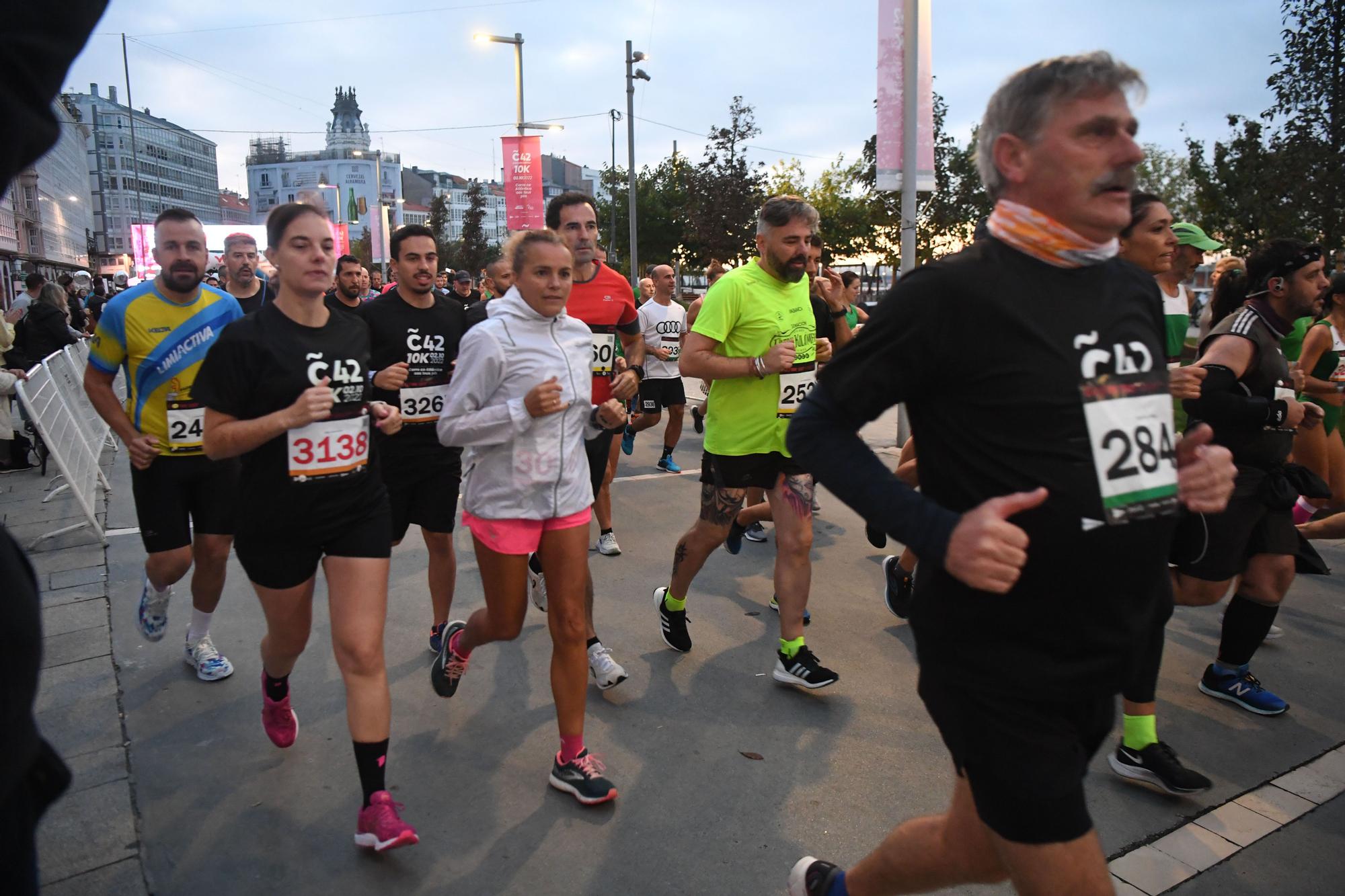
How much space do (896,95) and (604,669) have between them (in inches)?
271

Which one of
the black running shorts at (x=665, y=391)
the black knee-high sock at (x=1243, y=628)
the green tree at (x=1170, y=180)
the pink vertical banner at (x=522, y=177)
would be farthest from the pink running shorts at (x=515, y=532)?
the green tree at (x=1170, y=180)

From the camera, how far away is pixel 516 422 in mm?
3391

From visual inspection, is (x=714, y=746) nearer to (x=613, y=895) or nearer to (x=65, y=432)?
(x=613, y=895)

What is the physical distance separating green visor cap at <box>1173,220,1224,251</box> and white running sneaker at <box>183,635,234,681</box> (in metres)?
5.08

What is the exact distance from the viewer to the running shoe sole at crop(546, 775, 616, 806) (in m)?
3.35

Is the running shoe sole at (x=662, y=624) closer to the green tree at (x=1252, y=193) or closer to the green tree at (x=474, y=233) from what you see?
the green tree at (x=1252, y=193)

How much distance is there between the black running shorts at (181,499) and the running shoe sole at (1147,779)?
3.94 meters

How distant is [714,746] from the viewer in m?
3.84

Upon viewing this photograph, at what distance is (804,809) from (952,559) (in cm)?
199

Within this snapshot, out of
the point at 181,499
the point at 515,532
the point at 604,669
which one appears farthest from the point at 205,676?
the point at 515,532

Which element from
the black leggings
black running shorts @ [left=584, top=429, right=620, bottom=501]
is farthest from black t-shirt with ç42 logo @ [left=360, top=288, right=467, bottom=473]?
the black leggings

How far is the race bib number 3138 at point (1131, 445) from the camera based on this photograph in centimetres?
179

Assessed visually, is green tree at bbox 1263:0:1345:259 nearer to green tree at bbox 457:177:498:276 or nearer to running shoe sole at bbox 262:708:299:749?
running shoe sole at bbox 262:708:299:749

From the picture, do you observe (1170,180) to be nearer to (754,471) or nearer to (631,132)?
(631,132)
